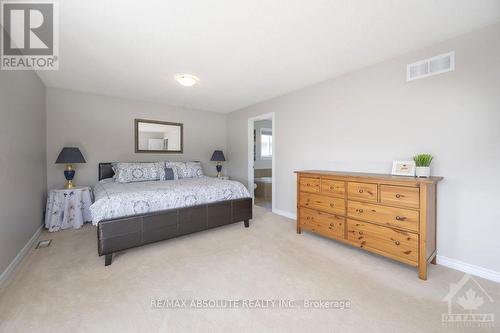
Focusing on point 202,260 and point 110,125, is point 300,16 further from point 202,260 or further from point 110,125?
point 110,125

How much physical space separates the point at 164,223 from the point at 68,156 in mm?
2203

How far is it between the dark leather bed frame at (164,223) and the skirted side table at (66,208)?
1.60 m

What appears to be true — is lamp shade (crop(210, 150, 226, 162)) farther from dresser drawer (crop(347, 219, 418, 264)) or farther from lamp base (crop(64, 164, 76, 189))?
dresser drawer (crop(347, 219, 418, 264))

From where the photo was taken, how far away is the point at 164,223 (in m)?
2.62

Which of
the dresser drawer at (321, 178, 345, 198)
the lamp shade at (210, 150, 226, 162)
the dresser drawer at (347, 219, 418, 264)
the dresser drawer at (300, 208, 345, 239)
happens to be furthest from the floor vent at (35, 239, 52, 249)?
the dresser drawer at (347, 219, 418, 264)

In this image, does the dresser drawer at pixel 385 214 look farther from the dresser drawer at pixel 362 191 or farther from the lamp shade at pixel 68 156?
the lamp shade at pixel 68 156

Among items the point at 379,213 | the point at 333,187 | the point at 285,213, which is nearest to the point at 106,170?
the point at 285,213

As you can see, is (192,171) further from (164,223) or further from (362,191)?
(362,191)

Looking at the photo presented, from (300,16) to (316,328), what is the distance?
2442 millimetres

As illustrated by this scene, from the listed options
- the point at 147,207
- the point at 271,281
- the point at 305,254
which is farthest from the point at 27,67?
the point at 305,254

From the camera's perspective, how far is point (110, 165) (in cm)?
400

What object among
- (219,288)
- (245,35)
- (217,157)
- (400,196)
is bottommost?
(219,288)

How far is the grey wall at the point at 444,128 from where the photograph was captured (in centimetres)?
192

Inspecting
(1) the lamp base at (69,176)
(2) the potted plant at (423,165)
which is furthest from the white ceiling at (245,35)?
(1) the lamp base at (69,176)
